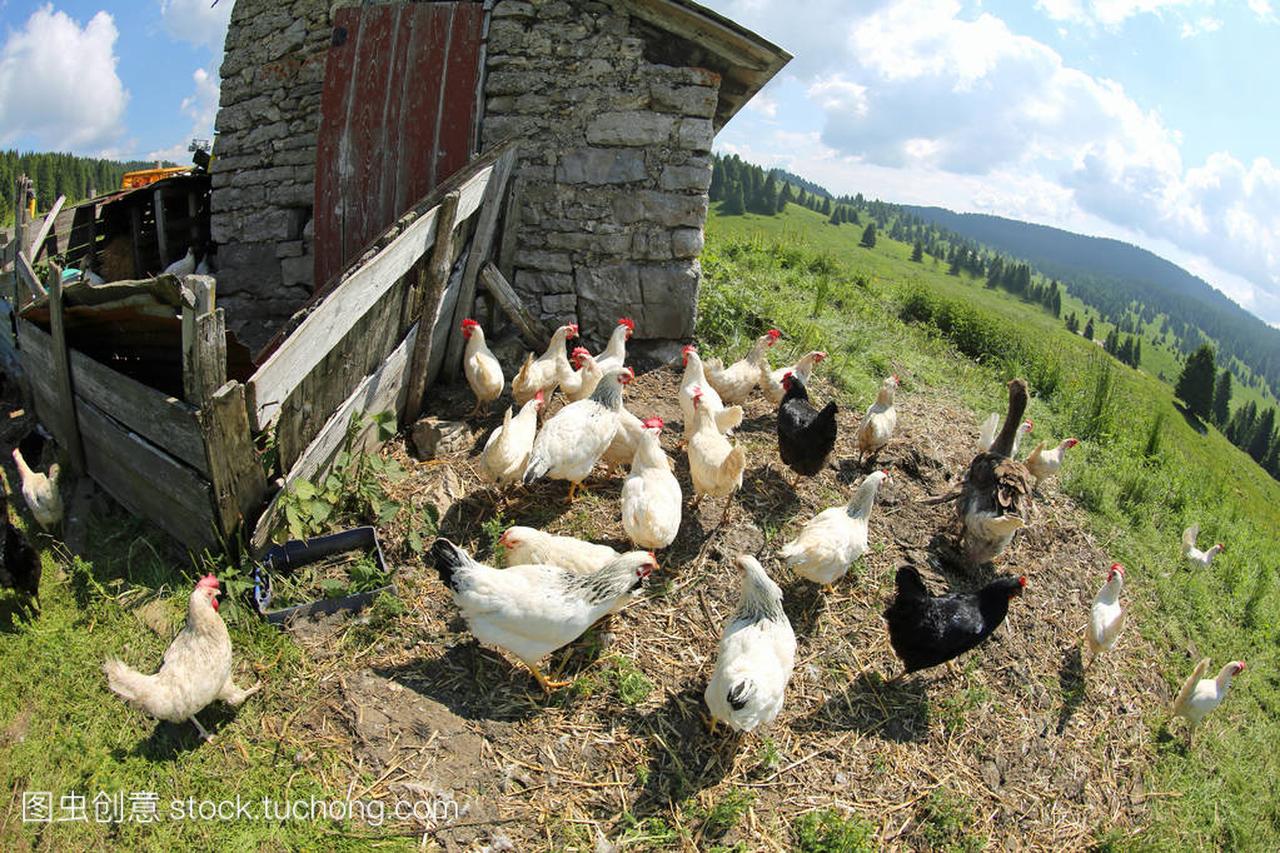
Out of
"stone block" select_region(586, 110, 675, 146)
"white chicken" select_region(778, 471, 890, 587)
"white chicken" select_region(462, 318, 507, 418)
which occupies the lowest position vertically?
"white chicken" select_region(778, 471, 890, 587)

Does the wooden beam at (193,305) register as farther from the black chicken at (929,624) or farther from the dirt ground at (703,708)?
the black chicken at (929,624)

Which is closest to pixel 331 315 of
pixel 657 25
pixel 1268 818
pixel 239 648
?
pixel 239 648

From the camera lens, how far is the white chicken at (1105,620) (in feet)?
17.2

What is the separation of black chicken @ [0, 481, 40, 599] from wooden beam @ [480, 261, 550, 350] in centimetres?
380

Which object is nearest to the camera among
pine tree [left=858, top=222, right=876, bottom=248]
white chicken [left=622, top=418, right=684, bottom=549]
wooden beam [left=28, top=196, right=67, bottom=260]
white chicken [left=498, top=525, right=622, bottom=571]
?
white chicken [left=498, top=525, right=622, bottom=571]

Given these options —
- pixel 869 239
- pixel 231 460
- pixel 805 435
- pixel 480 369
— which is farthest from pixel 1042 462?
pixel 869 239

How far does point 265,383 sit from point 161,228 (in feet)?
23.6

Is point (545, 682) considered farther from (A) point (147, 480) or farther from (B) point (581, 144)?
(B) point (581, 144)

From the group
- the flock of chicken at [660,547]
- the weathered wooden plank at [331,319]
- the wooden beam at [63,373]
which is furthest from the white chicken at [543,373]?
the wooden beam at [63,373]

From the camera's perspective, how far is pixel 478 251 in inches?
244

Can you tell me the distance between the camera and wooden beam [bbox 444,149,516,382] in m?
6.13

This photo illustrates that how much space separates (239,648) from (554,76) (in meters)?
5.39

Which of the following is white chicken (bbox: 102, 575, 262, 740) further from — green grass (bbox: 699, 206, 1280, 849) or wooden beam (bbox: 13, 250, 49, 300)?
green grass (bbox: 699, 206, 1280, 849)

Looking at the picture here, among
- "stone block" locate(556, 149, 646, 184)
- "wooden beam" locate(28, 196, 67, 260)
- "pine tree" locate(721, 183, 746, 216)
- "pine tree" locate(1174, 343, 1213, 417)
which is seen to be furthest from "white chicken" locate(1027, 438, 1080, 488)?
"pine tree" locate(1174, 343, 1213, 417)
